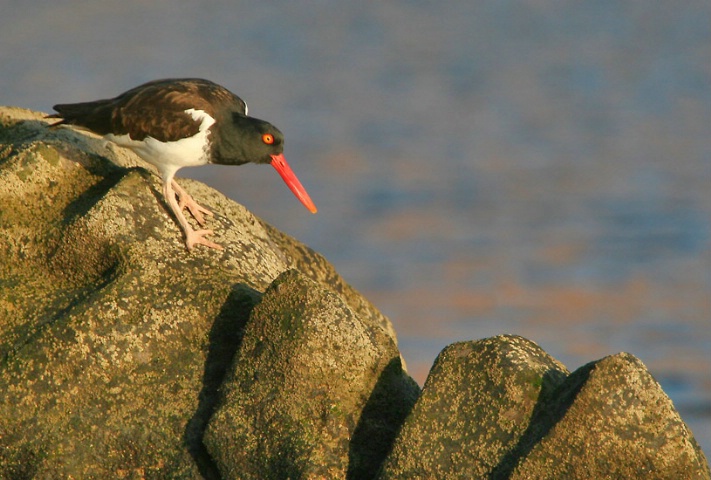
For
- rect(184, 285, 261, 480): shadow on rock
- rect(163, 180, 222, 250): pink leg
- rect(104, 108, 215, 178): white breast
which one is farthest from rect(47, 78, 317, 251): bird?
rect(184, 285, 261, 480): shadow on rock

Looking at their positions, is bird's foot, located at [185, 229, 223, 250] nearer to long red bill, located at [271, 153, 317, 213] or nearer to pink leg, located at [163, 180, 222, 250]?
pink leg, located at [163, 180, 222, 250]

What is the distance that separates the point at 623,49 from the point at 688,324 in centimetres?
910

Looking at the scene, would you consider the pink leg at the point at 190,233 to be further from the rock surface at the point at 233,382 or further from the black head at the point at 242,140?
the black head at the point at 242,140

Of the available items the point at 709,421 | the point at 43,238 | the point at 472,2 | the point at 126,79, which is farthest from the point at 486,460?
the point at 472,2

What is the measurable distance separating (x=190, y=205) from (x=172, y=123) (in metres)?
0.71

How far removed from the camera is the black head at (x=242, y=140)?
664 centimetres

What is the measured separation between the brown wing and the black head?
0.14 m

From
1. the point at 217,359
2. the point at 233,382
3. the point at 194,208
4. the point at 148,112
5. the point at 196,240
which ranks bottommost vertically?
the point at 233,382

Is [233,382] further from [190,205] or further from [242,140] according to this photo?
[242,140]

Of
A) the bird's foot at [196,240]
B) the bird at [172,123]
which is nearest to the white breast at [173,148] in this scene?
the bird at [172,123]

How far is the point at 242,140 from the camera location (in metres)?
6.71

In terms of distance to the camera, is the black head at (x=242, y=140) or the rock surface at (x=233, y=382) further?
the black head at (x=242, y=140)

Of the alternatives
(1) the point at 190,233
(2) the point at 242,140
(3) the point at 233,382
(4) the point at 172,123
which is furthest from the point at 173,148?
(3) the point at 233,382

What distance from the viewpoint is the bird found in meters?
6.34
